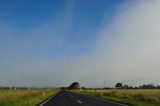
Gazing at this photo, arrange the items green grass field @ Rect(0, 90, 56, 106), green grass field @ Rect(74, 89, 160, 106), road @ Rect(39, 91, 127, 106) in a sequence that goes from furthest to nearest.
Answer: green grass field @ Rect(74, 89, 160, 106) < green grass field @ Rect(0, 90, 56, 106) < road @ Rect(39, 91, 127, 106)

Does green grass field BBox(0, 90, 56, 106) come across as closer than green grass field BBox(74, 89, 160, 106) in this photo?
Yes

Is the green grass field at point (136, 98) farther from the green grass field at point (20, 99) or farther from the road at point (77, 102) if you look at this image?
the green grass field at point (20, 99)

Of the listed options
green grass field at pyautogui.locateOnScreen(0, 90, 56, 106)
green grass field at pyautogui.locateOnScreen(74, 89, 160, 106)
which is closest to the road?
green grass field at pyautogui.locateOnScreen(0, 90, 56, 106)

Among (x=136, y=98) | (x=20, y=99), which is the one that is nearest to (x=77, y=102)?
(x=20, y=99)

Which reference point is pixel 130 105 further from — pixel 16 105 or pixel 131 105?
pixel 16 105

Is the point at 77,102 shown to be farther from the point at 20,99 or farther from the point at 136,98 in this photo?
the point at 136,98

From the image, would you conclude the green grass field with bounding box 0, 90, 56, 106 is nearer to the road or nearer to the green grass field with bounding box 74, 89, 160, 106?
the road

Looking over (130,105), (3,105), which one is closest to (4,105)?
(3,105)

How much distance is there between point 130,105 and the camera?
2531 cm

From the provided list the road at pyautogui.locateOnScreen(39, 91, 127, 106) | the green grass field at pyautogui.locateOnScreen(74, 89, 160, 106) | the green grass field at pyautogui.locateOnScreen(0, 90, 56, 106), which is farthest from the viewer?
the green grass field at pyautogui.locateOnScreen(74, 89, 160, 106)

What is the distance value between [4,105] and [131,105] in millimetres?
9867

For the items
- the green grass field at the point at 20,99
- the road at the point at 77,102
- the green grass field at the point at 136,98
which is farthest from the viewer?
the green grass field at the point at 136,98

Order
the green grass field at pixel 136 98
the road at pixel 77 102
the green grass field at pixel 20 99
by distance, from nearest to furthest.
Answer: the road at pixel 77 102, the green grass field at pixel 20 99, the green grass field at pixel 136 98

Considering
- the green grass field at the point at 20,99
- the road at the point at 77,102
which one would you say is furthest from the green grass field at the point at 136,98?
the green grass field at the point at 20,99
